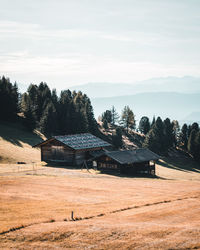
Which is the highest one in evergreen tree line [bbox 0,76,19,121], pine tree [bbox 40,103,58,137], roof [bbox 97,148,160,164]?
evergreen tree line [bbox 0,76,19,121]

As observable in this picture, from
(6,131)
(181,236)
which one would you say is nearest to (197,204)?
(181,236)

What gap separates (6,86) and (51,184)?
69.8 metres

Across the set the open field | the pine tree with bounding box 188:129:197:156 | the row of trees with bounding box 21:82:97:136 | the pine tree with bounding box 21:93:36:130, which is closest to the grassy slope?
the pine tree with bounding box 21:93:36:130

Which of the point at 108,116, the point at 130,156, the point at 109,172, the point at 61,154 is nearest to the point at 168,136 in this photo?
the point at 108,116

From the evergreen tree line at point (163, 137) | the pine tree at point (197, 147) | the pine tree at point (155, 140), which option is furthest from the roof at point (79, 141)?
the pine tree at point (197, 147)

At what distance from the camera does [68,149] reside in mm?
73125

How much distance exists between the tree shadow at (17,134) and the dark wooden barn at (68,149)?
13388 millimetres

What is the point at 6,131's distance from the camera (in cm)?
9394

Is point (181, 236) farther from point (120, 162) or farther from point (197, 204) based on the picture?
point (120, 162)

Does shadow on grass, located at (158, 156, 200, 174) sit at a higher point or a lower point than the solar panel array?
lower

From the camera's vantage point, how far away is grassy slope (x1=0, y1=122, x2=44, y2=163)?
73.4 meters

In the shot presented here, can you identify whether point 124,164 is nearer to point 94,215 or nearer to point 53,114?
point 94,215

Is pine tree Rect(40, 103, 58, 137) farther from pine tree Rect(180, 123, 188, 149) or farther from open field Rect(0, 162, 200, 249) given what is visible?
open field Rect(0, 162, 200, 249)

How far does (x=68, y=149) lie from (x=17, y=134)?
2761 cm
